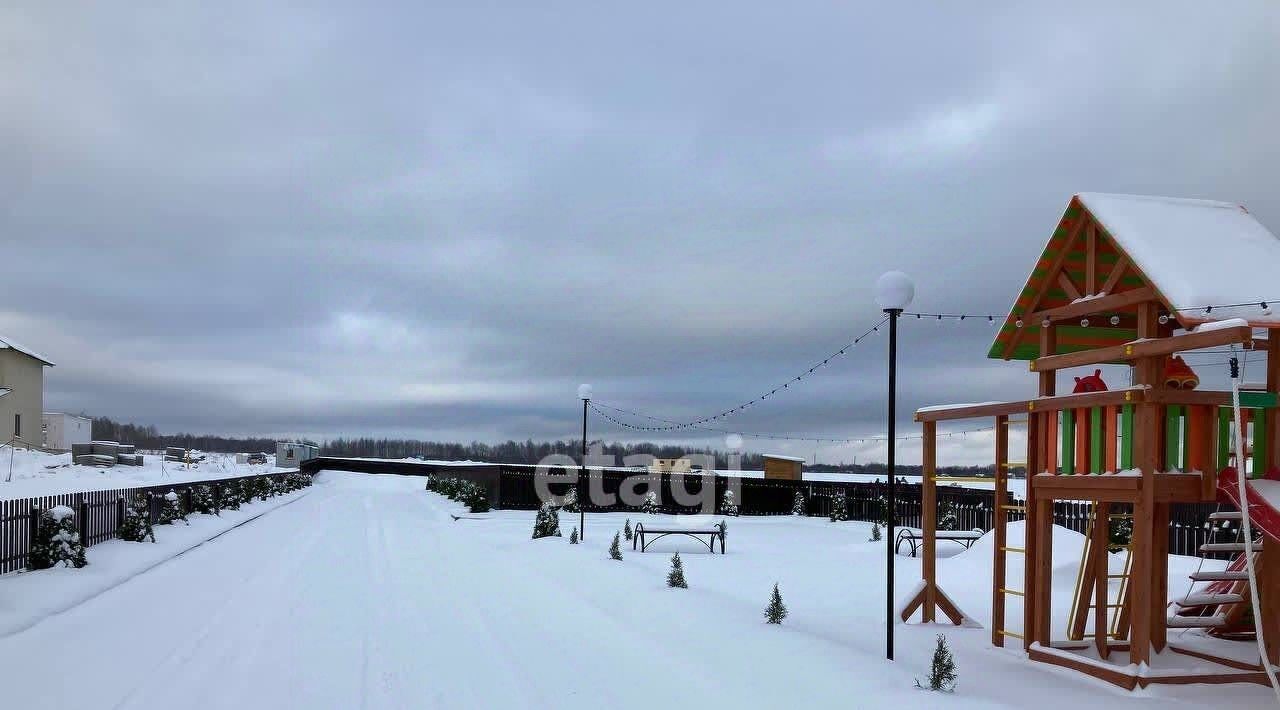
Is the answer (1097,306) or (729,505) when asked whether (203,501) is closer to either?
(729,505)

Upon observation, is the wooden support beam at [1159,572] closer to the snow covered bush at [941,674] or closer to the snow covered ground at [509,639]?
the snow covered ground at [509,639]

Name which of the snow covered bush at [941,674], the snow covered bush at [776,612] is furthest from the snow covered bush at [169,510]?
the snow covered bush at [941,674]

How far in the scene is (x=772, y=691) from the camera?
7.36 metres

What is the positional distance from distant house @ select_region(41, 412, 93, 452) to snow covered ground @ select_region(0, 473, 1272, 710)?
Answer: 46.6 meters

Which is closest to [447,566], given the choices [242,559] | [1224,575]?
[242,559]

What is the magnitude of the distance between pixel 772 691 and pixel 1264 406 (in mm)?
4898

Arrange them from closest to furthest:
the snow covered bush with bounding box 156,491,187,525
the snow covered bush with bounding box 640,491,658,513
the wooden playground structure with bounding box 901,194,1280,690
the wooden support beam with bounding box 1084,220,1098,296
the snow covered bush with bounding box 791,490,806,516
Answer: the wooden playground structure with bounding box 901,194,1280,690, the wooden support beam with bounding box 1084,220,1098,296, the snow covered bush with bounding box 156,491,187,525, the snow covered bush with bounding box 640,491,658,513, the snow covered bush with bounding box 791,490,806,516

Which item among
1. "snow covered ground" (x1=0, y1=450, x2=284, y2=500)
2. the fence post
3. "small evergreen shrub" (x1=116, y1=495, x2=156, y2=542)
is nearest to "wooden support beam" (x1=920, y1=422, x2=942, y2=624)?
the fence post

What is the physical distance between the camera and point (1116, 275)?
876 centimetres

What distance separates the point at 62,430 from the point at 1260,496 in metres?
64.5

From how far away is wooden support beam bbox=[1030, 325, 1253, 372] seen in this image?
7.23 m

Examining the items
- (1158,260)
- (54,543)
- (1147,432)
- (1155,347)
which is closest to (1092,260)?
(1158,260)

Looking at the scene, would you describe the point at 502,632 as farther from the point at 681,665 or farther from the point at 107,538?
the point at 107,538

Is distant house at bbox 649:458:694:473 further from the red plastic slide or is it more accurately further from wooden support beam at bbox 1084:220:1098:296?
the red plastic slide
